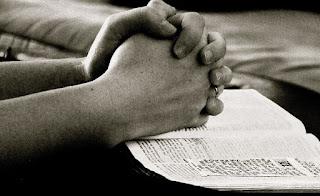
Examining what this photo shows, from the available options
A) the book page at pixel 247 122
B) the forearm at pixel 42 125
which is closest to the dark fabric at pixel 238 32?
the book page at pixel 247 122

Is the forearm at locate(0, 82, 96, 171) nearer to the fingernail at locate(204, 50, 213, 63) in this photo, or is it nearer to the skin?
the skin

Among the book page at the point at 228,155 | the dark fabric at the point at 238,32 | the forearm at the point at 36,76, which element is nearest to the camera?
the book page at the point at 228,155

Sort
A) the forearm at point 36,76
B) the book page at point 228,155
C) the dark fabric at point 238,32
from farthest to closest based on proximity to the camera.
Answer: the dark fabric at point 238,32, the forearm at point 36,76, the book page at point 228,155

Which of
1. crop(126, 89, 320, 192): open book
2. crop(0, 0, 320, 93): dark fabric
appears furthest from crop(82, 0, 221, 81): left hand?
crop(0, 0, 320, 93): dark fabric

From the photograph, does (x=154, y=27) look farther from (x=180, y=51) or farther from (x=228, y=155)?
(x=228, y=155)

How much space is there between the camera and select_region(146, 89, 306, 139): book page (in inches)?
31.5

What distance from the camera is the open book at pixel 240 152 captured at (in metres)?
0.61

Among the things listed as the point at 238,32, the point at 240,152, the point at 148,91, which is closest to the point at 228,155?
the point at 240,152

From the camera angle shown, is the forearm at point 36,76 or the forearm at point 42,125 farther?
the forearm at point 36,76

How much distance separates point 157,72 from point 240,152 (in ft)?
0.53

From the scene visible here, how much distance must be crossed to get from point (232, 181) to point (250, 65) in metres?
0.63

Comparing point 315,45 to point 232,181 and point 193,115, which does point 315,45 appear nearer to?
point 193,115

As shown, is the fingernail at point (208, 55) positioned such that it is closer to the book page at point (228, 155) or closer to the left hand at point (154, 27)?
the left hand at point (154, 27)

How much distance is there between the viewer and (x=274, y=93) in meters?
1.08
